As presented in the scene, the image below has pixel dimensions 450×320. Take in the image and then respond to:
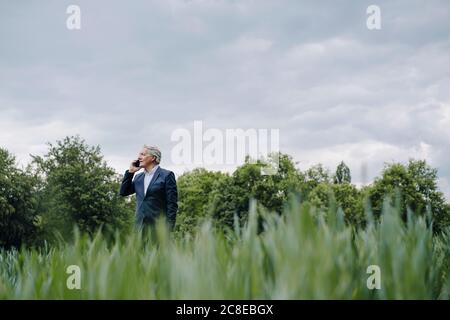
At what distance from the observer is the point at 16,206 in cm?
5706

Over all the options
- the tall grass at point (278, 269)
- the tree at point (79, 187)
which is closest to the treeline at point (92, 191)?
the tree at point (79, 187)

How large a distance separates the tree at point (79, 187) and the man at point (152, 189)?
154 feet

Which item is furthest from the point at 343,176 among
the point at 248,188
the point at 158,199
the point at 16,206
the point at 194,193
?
the point at 158,199

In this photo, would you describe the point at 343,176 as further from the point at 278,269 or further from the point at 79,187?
the point at 278,269

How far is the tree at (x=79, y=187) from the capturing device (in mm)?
57375

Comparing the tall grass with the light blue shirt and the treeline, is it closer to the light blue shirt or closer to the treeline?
the light blue shirt

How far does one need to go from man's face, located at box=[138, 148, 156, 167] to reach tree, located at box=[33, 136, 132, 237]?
1854 inches

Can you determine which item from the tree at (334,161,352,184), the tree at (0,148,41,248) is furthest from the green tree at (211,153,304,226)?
the tree at (0,148,41,248)

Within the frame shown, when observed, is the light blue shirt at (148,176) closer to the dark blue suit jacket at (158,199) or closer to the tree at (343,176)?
the dark blue suit jacket at (158,199)

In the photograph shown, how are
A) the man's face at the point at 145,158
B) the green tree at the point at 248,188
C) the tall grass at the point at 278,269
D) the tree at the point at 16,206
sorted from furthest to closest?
the green tree at the point at 248,188
the tree at the point at 16,206
the man's face at the point at 145,158
the tall grass at the point at 278,269
